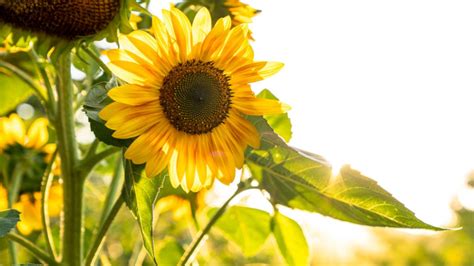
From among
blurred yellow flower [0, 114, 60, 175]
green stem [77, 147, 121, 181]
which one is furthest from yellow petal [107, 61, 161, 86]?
blurred yellow flower [0, 114, 60, 175]

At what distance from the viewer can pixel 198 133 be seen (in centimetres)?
81

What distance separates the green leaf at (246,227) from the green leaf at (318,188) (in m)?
0.28

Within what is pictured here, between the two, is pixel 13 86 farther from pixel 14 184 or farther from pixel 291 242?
pixel 291 242

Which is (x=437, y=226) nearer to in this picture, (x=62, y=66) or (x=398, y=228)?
(x=398, y=228)

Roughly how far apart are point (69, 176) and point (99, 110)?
0.51ft

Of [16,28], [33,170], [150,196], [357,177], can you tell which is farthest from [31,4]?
[33,170]

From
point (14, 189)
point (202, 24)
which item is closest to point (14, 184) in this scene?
point (14, 189)

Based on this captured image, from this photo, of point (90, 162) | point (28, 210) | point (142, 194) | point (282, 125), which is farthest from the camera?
point (28, 210)

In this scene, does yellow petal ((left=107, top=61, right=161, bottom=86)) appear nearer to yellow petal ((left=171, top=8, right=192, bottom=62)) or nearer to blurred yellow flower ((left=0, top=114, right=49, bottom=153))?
yellow petal ((left=171, top=8, right=192, bottom=62))

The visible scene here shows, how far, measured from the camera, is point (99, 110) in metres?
0.73

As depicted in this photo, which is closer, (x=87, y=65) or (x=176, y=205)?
(x=87, y=65)

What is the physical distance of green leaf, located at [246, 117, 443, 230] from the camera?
0.75m

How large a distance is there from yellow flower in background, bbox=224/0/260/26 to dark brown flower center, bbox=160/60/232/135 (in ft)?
0.60

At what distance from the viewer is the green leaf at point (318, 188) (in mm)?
749
